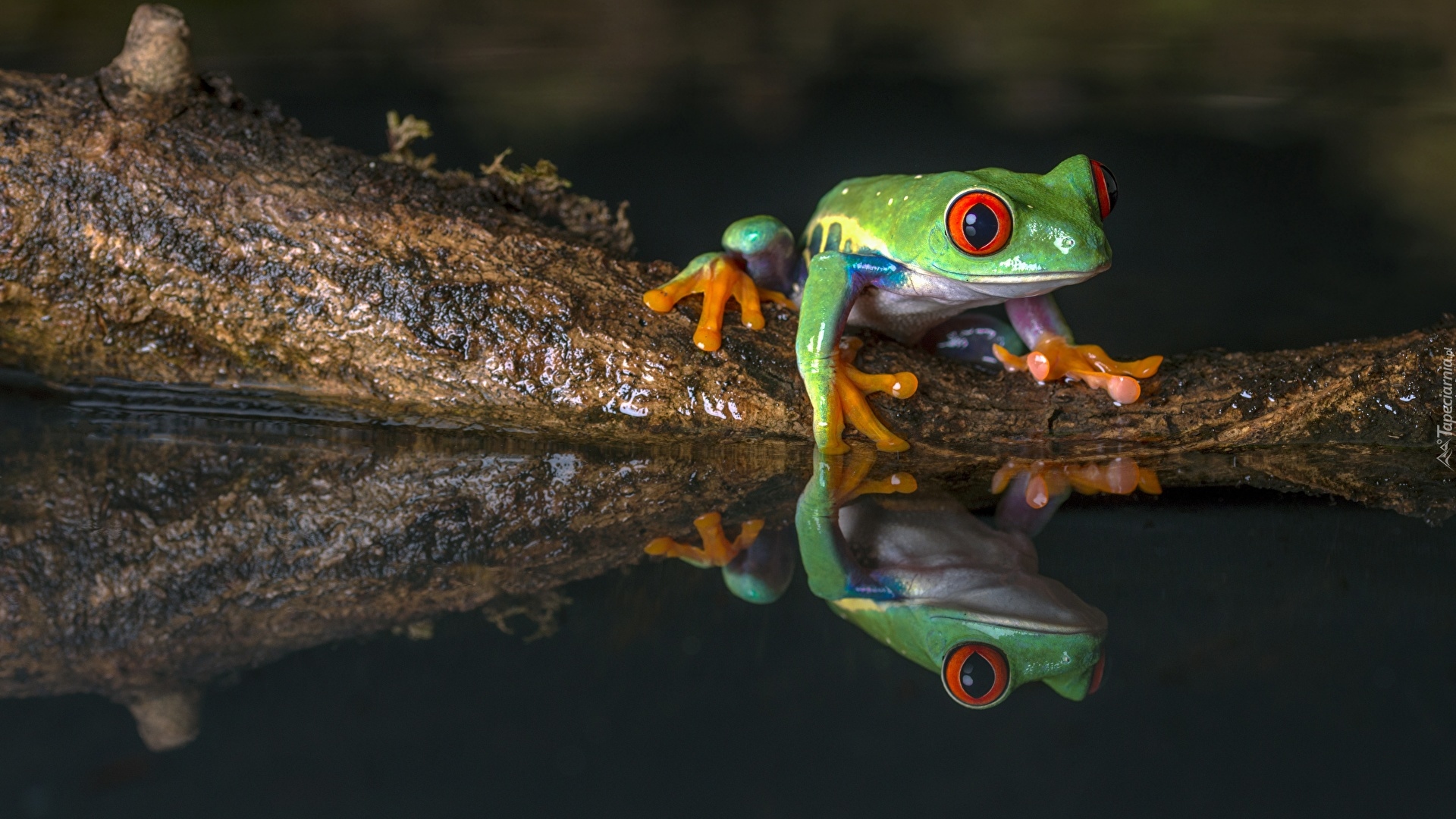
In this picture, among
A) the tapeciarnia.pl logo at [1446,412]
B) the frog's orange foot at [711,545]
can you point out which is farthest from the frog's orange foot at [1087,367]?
the frog's orange foot at [711,545]

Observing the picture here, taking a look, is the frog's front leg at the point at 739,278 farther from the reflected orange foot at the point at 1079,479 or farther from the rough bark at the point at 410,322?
the reflected orange foot at the point at 1079,479

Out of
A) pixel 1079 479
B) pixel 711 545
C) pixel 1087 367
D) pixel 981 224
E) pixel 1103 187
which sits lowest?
pixel 711 545

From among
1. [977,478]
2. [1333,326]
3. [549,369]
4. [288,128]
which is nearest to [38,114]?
[288,128]

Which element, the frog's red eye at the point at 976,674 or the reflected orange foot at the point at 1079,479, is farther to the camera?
the reflected orange foot at the point at 1079,479

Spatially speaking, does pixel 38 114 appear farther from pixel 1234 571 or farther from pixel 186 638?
pixel 1234 571

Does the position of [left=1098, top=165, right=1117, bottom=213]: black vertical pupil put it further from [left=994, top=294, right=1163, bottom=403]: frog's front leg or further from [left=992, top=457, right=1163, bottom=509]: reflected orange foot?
[left=992, top=457, right=1163, bottom=509]: reflected orange foot

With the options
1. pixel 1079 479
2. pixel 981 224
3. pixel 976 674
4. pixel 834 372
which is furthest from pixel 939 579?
pixel 981 224

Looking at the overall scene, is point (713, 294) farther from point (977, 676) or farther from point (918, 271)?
point (977, 676)

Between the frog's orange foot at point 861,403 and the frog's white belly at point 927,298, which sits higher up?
the frog's white belly at point 927,298
